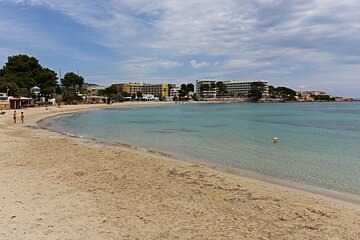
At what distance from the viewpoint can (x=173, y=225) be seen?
19.3 ft

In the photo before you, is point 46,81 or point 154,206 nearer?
point 154,206

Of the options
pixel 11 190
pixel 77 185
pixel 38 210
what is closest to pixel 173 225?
pixel 38 210

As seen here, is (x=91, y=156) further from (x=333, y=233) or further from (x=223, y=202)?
(x=333, y=233)

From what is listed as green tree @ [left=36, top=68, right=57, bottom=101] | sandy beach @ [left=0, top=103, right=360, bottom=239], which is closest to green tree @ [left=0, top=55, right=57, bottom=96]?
green tree @ [left=36, top=68, right=57, bottom=101]

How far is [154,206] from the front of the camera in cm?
700

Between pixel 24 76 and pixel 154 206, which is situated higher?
pixel 24 76

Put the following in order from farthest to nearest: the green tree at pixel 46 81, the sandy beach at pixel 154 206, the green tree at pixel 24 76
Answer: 1. the green tree at pixel 46 81
2. the green tree at pixel 24 76
3. the sandy beach at pixel 154 206

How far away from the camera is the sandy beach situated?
18.2ft

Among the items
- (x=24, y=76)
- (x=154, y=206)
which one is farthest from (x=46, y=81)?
(x=154, y=206)

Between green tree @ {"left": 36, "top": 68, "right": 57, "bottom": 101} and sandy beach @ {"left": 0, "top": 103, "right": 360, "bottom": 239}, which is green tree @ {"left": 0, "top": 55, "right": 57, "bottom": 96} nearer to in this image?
green tree @ {"left": 36, "top": 68, "right": 57, "bottom": 101}

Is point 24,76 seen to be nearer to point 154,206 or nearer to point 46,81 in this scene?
point 46,81

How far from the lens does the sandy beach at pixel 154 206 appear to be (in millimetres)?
5551

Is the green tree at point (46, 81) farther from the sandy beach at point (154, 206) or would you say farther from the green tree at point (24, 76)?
the sandy beach at point (154, 206)

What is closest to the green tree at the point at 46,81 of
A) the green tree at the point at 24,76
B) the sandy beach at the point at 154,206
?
the green tree at the point at 24,76
